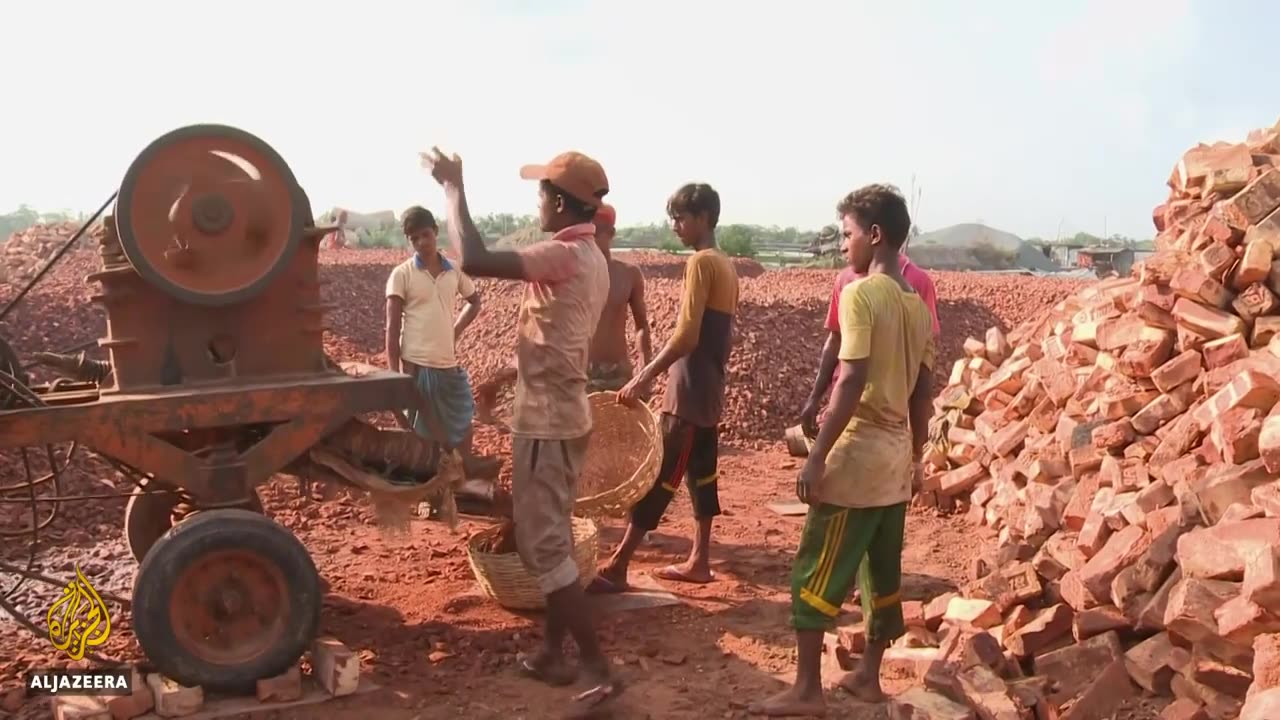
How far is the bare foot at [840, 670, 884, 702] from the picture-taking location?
13.0 feet

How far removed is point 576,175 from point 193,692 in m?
2.33

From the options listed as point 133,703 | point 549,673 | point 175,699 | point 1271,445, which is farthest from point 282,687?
point 1271,445

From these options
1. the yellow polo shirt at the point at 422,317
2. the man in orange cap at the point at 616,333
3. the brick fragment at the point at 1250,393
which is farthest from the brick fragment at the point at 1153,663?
the yellow polo shirt at the point at 422,317

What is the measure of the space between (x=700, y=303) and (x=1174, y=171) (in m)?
3.63

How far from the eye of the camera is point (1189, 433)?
4934 millimetres

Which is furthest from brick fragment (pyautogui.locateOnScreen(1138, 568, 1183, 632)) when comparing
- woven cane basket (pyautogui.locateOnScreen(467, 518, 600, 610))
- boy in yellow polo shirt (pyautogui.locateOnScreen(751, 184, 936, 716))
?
woven cane basket (pyautogui.locateOnScreen(467, 518, 600, 610))

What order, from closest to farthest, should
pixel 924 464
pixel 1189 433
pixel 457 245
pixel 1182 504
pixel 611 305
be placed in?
pixel 457 245
pixel 1182 504
pixel 1189 433
pixel 611 305
pixel 924 464

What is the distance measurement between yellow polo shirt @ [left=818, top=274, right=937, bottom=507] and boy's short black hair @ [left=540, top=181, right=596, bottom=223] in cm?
99

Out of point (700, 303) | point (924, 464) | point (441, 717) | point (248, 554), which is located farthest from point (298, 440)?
point (924, 464)

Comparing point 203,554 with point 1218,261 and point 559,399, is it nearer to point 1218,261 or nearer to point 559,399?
point 559,399

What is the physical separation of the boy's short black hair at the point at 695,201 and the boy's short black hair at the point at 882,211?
4.38 feet

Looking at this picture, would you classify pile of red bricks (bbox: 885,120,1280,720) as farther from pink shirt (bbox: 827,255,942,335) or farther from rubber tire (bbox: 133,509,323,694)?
rubber tire (bbox: 133,509,323,694)

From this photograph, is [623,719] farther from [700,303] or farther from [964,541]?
[964,541]

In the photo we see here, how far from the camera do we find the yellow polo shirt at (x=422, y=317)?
5844 millimetres
